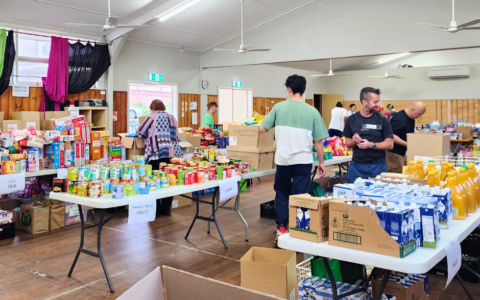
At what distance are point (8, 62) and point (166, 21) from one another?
11.4 feet

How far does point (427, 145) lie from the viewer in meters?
3.89

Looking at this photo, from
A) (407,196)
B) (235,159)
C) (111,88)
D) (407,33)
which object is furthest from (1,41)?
(407,33)

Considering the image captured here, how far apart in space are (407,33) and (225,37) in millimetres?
4686

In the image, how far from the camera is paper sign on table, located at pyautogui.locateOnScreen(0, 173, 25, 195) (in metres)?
4.61

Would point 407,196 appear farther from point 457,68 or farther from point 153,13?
point 457,68

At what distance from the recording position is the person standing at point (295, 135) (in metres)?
4.10

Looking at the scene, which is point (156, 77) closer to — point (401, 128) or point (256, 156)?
point (256, 156)

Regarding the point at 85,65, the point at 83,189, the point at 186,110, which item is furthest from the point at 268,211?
the point at 186,110

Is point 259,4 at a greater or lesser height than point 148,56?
greater

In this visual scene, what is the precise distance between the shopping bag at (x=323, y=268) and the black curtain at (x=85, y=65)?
24.3 feet

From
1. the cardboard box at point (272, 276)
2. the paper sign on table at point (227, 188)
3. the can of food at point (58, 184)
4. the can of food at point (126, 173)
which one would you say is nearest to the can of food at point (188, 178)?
the paper sign on table at point (227, 188)

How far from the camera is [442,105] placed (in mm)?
15844

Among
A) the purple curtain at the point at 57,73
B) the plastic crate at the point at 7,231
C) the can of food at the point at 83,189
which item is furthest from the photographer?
the purple curtain at the point at 57,73

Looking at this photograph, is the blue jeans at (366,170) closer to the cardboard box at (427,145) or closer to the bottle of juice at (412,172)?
the cardboard box at (427,145)
